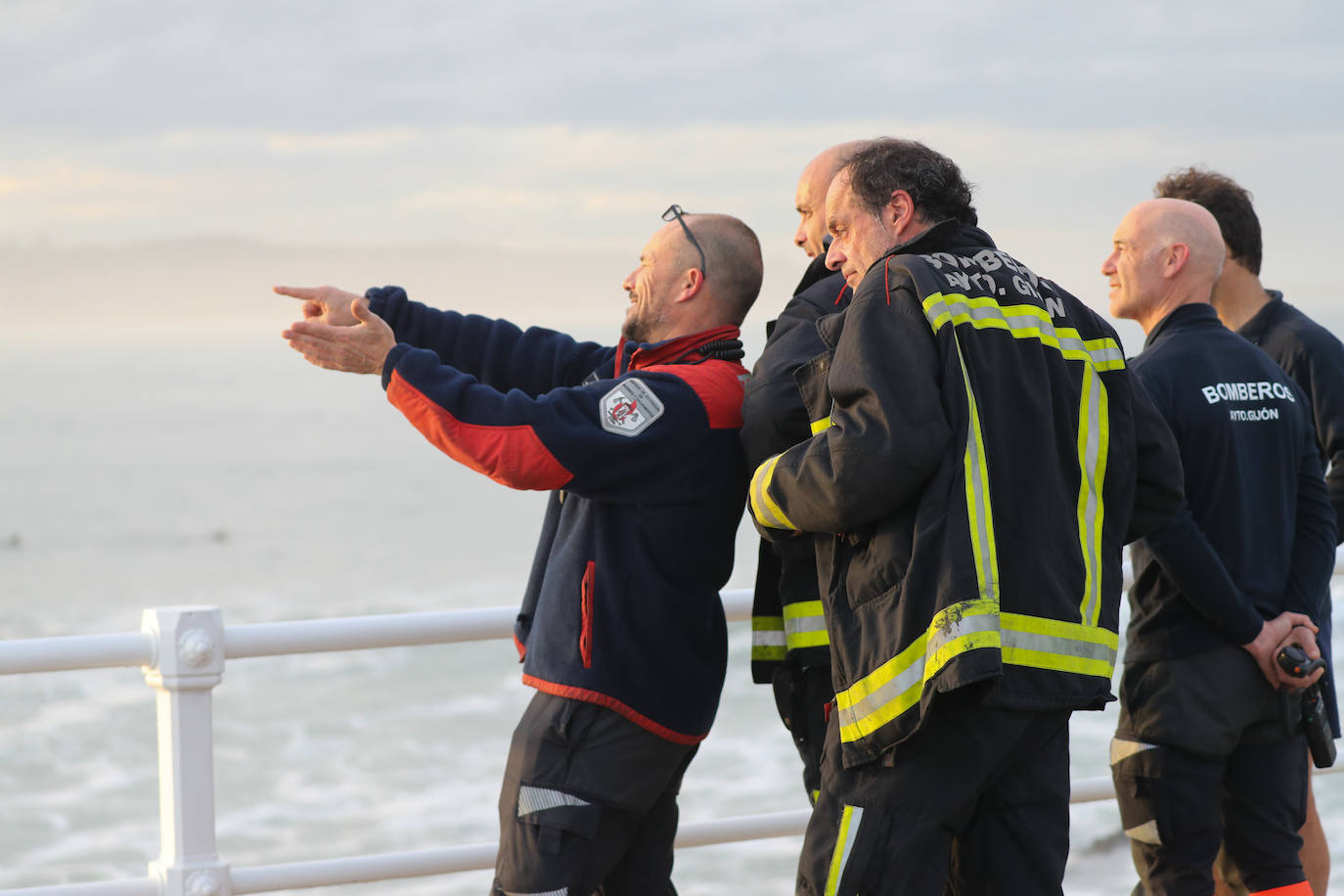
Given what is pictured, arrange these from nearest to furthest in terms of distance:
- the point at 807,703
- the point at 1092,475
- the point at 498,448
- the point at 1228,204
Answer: the point at 1092,475
the point at 498,448
the point at 807,703
the point at 1228,204

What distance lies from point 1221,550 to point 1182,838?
0.55 meters

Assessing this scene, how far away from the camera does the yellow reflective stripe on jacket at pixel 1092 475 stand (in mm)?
2178

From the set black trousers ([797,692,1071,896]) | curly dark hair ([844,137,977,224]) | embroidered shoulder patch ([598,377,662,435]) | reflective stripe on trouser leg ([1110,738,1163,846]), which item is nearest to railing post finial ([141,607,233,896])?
embroidered shoulder patch ([598,377,662,435])

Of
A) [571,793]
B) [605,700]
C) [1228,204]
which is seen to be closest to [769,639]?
[605,700]

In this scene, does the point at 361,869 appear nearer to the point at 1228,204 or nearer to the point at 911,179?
the point at 911,179

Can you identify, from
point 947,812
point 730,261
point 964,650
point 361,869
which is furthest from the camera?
point 361,869

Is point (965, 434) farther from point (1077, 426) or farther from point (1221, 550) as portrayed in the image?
point (1221, 550)

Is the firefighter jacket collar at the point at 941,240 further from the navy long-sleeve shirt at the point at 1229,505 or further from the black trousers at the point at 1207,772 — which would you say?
the black trousers at the point at 1207,772

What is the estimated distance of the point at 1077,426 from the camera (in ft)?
7.21

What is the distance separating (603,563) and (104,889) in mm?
1146

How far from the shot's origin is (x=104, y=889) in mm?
2719

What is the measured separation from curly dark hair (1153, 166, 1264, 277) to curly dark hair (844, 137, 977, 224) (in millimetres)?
1338

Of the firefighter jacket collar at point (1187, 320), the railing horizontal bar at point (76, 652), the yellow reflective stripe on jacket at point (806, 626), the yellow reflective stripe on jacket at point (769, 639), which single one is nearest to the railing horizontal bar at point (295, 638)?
the railing horizontal bar at point (76, 652)

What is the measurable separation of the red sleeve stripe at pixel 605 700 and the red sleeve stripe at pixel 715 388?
1.55 feet
